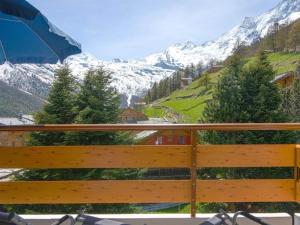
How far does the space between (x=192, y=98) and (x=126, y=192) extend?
102818 mm

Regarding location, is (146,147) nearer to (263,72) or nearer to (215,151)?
(215,151)

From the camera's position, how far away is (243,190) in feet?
15.1

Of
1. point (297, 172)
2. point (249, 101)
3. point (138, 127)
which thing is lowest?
point (297, 172)

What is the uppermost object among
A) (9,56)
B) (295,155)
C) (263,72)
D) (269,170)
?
(263,72)

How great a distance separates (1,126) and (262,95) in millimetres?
18873

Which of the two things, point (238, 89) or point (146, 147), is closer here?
point (146, 147)

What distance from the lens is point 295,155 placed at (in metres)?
4.69

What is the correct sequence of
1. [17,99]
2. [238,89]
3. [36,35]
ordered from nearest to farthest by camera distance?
[36,35] < [238,89] < [17,99]

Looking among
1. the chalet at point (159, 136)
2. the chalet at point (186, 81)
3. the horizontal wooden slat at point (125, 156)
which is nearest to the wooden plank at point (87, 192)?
the horizontal wooden slat at point (125, 156)

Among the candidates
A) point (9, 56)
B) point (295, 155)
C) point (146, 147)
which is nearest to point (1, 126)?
point (9, 56)

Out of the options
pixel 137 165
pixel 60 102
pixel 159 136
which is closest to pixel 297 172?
pixel 137 165

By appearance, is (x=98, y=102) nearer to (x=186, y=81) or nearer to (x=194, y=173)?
(x=194, y=173)

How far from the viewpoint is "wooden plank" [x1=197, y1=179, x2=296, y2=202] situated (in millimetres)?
4574

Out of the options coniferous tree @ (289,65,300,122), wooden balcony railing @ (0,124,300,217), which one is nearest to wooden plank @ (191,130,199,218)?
wooden balcony railing @ (0,124,300,217)
